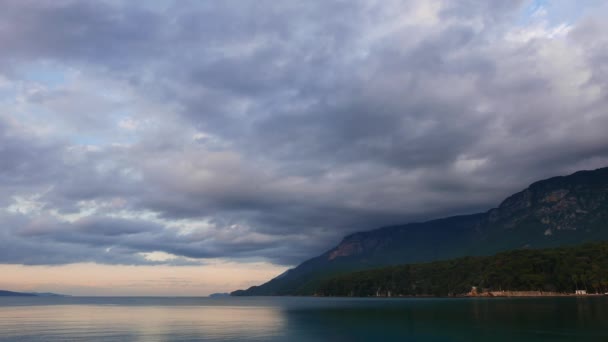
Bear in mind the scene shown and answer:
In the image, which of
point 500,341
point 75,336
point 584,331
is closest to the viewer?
point 500,341

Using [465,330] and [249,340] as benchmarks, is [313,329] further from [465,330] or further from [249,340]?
[465,330]

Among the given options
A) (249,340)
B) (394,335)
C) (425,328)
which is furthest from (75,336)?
(425,328)

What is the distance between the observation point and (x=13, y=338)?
8644cm

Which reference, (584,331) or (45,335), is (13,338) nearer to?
(45,335)

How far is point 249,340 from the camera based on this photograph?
82500mm

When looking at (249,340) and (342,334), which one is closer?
(249,340)

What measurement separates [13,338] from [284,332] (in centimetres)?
4978

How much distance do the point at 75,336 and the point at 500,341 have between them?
74952 millimetres

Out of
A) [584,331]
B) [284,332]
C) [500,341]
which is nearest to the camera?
[500,341]

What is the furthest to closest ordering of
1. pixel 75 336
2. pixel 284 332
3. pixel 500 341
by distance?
pixel 284 332 → pixel 75 336 → pixel 500 341

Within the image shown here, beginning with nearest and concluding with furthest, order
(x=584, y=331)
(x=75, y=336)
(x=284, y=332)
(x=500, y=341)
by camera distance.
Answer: (x=500, y=341) → (x=584, y=331) → (x=75, y=336) → (x=284, y=332)

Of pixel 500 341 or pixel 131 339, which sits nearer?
pixel 500 341

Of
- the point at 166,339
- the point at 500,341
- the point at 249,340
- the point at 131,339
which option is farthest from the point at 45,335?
the point at 500,341

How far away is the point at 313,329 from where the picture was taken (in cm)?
10338
